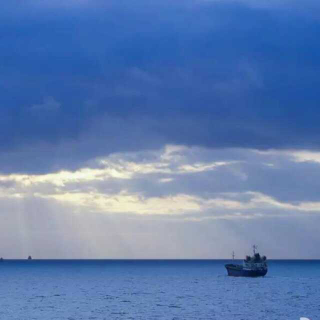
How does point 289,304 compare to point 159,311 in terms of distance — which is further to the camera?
point 289,304

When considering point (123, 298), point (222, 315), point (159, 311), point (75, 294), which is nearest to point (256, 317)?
point (222, 315)

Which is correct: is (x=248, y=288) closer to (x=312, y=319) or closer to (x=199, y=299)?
(x=199, y=299)

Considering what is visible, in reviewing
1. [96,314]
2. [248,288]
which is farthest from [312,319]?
[248,288]

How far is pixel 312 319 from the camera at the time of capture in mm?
104500

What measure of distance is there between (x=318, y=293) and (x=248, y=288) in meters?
20.5

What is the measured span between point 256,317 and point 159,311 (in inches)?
644

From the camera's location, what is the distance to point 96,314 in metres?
110

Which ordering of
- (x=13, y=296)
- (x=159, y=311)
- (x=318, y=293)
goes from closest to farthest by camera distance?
(x=159, y=311)
(x=13, y=296)
(x=318, y=293)

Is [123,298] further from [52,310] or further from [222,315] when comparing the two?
[222,315]

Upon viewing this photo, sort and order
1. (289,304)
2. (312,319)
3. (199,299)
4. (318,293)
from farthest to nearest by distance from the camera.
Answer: (318,293) < (199,299) < (289,304) < (312,319)

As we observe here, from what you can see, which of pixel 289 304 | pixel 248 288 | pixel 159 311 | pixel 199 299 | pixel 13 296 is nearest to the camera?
pixel 159 311

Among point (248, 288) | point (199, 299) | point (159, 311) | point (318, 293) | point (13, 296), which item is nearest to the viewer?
Result: point (159, 311)

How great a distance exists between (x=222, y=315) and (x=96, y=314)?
62.3 feet

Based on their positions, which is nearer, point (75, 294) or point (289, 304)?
point (289, 304)
